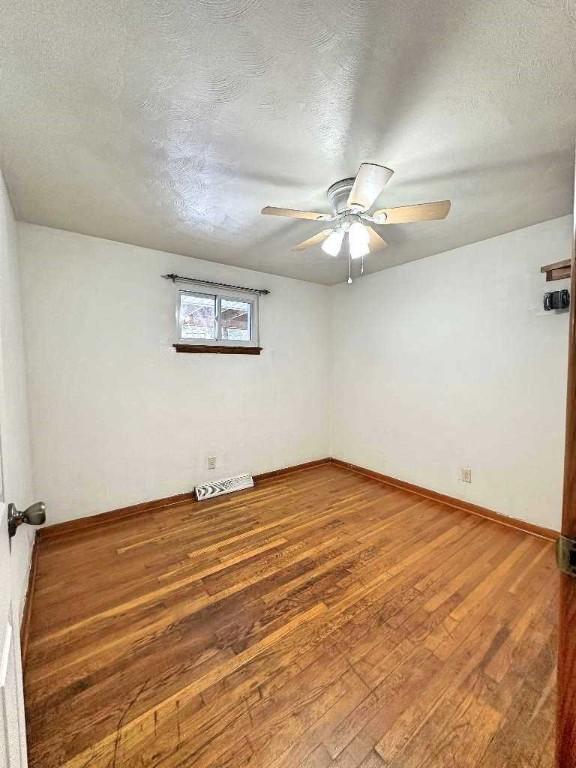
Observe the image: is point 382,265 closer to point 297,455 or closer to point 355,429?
point 355,429

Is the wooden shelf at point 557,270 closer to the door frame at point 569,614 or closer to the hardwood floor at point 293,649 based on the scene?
the hardwood floor at point 293,649

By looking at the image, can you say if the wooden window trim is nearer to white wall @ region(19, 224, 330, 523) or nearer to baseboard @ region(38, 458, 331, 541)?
white wall @ region(19, 224, 330, 523)

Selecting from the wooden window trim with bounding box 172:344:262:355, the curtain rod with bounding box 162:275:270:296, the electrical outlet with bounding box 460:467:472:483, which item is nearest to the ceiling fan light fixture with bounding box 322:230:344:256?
the curtain rod with bounding box 162:275:270:296

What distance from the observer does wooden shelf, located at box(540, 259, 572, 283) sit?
1.98 metres

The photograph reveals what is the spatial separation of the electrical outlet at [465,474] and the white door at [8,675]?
2996 millimetres

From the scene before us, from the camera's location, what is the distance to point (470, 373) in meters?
2.66

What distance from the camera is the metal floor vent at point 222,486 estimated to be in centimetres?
291

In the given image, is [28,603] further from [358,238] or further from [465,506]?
[465,506]

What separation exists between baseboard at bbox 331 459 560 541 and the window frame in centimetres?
Answer: 201

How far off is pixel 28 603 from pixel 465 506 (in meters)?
3.17

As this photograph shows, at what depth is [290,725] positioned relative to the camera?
1065 mm

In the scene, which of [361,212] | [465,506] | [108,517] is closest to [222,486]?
[108,517]

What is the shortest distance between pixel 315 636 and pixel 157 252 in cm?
302

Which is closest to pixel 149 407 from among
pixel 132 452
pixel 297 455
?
pixel 132 452
